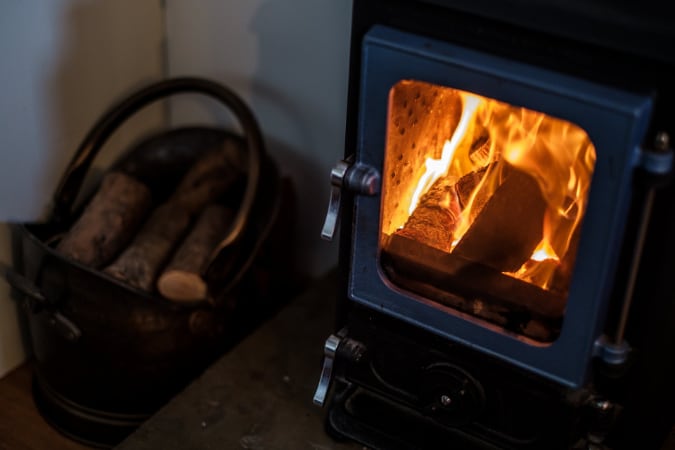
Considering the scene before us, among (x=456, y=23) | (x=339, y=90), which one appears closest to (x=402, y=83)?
(x=456, y=23)

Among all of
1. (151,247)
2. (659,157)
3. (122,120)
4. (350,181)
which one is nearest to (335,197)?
(350,181)

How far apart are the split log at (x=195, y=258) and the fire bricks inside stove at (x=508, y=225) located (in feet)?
0.97

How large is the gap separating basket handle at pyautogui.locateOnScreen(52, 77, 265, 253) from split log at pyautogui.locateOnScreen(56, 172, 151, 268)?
0.04m

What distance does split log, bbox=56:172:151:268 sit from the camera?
1.51m

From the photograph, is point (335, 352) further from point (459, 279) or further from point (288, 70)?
point (288, 70)

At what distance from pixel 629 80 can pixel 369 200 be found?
13.8 inches

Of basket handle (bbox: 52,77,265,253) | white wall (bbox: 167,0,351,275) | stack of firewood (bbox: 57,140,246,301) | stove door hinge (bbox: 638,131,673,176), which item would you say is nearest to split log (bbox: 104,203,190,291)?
stack of firewood (bbox: 57,140,246,301)

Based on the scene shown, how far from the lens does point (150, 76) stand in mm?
1774

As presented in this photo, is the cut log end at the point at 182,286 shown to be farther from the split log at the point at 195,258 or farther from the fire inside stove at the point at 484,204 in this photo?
the fire inside stove at the point at 484,204

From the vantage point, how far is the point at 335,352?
1.23 m

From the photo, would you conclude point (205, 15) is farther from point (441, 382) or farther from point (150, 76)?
point (441, 382)

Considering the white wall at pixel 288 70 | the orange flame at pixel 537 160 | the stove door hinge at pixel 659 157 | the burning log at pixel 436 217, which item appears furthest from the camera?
the white wall at pixel 288 70

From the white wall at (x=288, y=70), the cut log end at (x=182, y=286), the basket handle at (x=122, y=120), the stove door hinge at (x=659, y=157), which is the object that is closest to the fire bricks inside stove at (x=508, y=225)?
the stove door hinge at (x=659, y=157)

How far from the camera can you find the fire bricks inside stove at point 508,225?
0.93 meters
